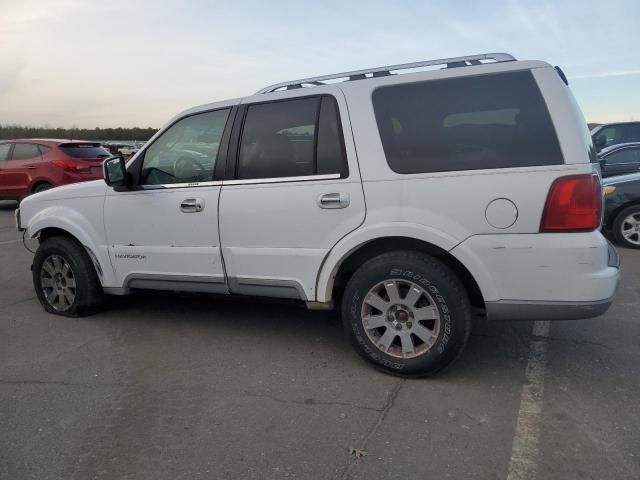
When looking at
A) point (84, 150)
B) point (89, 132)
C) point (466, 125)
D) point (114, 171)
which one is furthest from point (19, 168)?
point (89, 132)

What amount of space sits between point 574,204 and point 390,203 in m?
→ 1.04

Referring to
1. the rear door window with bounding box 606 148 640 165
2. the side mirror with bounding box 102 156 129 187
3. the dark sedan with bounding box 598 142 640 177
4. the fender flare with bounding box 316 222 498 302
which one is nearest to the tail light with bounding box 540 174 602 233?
the fender flare with bounding box 316 222 498 302

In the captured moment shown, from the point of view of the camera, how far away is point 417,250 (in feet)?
11.2

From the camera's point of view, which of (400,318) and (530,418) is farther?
(400,318)

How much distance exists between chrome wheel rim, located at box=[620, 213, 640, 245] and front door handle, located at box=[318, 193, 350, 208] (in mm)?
5910

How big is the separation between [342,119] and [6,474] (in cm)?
271

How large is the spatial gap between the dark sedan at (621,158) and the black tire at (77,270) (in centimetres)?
865

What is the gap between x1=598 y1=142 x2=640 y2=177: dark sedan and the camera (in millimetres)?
9453

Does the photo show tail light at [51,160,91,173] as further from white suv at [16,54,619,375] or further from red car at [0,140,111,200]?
white suv at [16,54,619,375]

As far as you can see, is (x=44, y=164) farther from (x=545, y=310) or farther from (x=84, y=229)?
(x=545, y=310)

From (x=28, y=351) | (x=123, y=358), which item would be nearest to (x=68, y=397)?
(x=123, y=358)

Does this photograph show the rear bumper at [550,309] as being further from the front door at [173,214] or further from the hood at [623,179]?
the hood at [623,179]

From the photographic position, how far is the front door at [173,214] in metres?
3.93

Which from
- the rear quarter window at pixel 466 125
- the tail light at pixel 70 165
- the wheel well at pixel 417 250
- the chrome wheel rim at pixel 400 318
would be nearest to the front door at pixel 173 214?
the wheel well at pixel 417 250
